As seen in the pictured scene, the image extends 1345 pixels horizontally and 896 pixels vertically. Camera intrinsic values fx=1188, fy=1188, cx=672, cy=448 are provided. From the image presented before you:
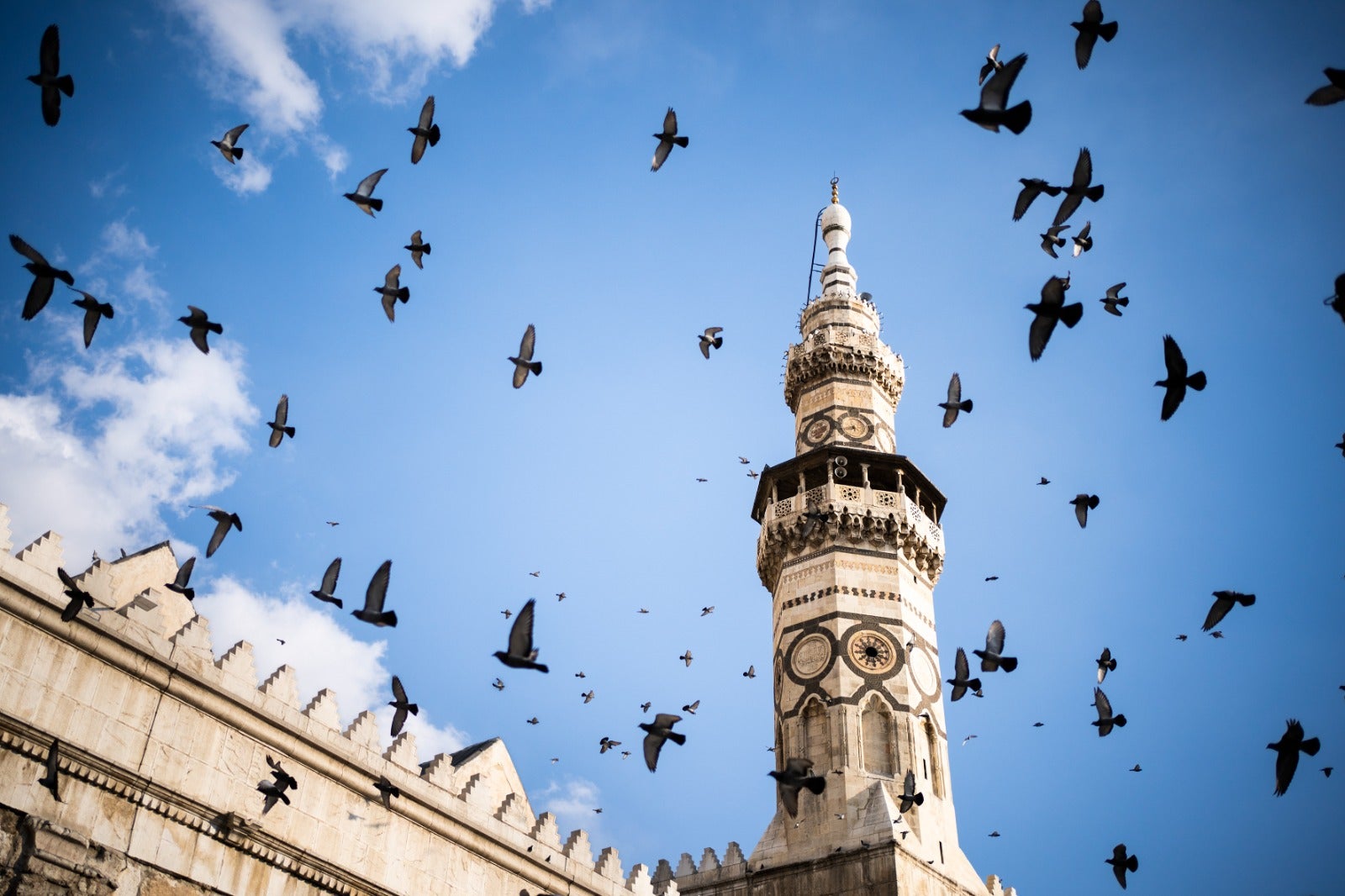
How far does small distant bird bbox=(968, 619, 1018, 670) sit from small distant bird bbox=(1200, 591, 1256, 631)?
2.58 meters

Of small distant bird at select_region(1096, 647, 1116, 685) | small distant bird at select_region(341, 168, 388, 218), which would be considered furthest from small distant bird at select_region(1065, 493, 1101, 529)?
small distant bird at select_region(341, 168, 388, 218)

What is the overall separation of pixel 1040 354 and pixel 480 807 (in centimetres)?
1099

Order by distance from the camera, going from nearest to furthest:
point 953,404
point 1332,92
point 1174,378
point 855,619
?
point 1332,92
point 1174,378
point 953,404
point 855,619

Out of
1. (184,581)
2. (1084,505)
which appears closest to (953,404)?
(1084,505)

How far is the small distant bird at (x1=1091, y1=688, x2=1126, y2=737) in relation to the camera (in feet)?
49.2

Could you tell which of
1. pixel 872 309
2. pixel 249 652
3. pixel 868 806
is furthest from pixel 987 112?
pixel 872 309

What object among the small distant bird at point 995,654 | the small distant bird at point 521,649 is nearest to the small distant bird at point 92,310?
the small distant bird at point 521,649

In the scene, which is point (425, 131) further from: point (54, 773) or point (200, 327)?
point (54, 773)

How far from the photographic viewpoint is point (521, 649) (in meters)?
11.5

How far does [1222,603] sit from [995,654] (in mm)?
3141

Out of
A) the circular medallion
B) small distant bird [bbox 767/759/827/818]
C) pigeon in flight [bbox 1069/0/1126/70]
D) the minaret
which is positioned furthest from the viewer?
the circular medallion

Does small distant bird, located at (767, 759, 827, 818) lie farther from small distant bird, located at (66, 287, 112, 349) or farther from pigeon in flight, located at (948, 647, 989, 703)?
small distant bird, located at (66, 287, 112, 349)

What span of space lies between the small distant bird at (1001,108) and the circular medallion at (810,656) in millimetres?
17663

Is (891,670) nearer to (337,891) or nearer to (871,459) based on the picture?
(871,459)
